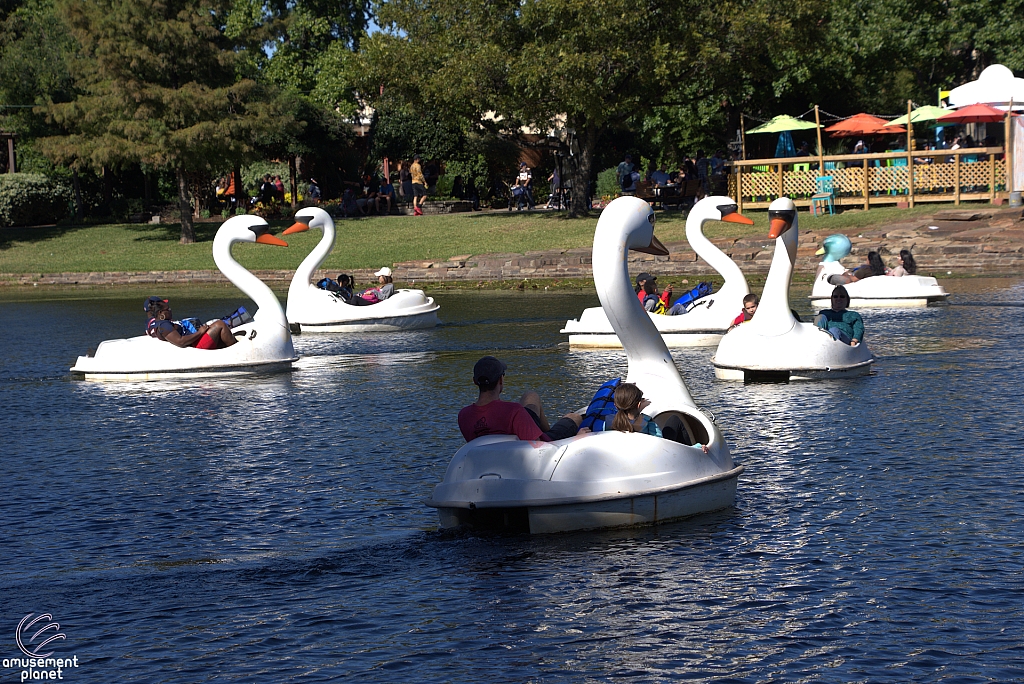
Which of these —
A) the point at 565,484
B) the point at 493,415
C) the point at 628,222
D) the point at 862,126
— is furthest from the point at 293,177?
the point at 565,484

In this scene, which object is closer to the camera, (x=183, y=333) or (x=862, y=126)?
(x=183, y=333)

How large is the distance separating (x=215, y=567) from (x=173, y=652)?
142cm

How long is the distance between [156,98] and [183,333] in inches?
980

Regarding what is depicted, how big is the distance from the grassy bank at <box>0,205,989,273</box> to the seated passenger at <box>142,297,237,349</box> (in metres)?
17.1

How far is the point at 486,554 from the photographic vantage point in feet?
26.5

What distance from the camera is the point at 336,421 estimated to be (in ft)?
42.8

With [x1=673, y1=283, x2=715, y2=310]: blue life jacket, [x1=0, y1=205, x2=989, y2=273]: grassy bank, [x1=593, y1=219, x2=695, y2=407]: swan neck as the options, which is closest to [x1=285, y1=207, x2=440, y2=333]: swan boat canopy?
[x1=673, y1=283, x2=715, y2=310]: blue life jacket

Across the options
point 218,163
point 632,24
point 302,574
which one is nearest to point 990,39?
point 632,24

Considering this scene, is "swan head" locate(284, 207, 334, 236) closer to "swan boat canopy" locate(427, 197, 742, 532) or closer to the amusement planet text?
"swan boat canopy" locate(427, 197, 742, 532)

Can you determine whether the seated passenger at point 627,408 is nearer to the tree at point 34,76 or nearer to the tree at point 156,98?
the tree at point 156,98

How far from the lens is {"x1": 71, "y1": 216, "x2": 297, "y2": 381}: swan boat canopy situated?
53.7 ft

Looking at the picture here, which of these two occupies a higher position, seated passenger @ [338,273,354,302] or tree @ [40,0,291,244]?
tree @ [40,0,291,244]

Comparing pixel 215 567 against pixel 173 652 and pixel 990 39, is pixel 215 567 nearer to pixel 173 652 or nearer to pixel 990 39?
pixel 173 652

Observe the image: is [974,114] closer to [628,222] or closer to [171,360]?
[171,360]
